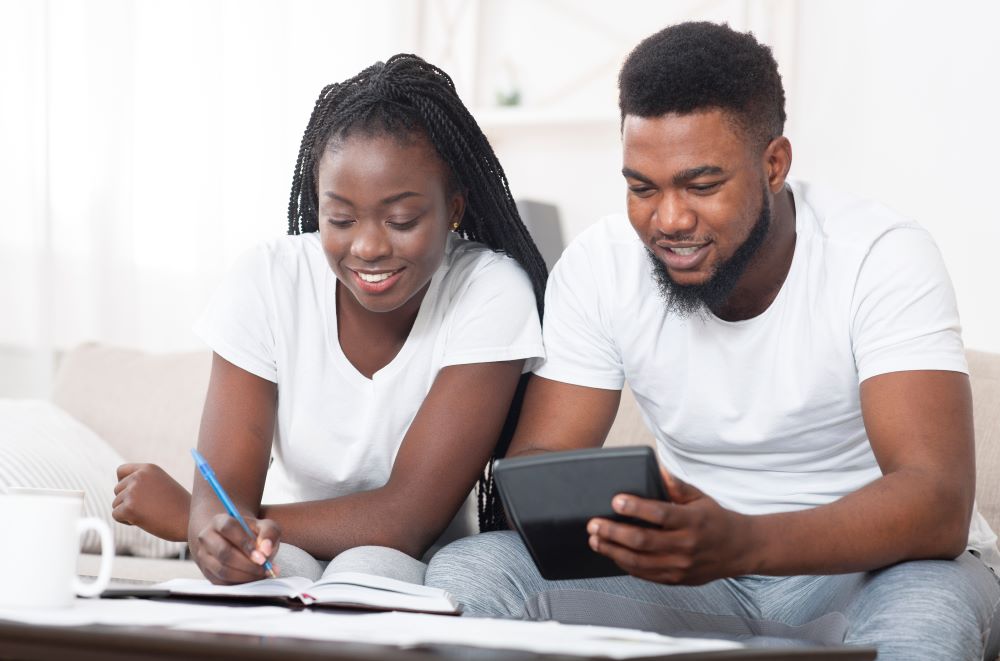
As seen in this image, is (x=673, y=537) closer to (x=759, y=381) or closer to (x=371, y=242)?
(x=759, y=381)

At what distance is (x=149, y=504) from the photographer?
4.81 feet

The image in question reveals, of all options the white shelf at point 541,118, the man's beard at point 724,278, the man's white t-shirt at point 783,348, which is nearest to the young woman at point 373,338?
the man's white t-shirt at point 783,348

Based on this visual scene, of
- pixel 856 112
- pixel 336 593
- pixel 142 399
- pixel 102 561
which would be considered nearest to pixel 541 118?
pixel 856 112

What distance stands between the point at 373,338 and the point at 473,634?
84 centimetres

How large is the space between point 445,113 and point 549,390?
1.33ft

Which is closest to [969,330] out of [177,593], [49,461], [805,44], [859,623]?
[805,44]

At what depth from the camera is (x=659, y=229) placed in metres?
1.37

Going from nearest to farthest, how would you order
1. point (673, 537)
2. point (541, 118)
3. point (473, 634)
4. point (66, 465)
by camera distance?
1. point (473, 634)
2. point (673, 537)
3. point (66, 465)
4. point (541, 118)

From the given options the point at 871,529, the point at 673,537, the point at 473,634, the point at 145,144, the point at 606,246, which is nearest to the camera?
the point at 473,634

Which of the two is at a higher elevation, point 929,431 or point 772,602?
point 929,431

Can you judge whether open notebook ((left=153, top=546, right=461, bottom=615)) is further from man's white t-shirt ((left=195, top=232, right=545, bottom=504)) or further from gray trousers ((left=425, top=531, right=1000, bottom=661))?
man's white t-shirt ((left=195, top=232, right=545, bottom=504))

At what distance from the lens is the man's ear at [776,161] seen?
142 cm

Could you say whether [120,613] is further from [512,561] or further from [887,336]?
[887,336]

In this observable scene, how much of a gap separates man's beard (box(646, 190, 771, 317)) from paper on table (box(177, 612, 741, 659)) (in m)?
0.61
